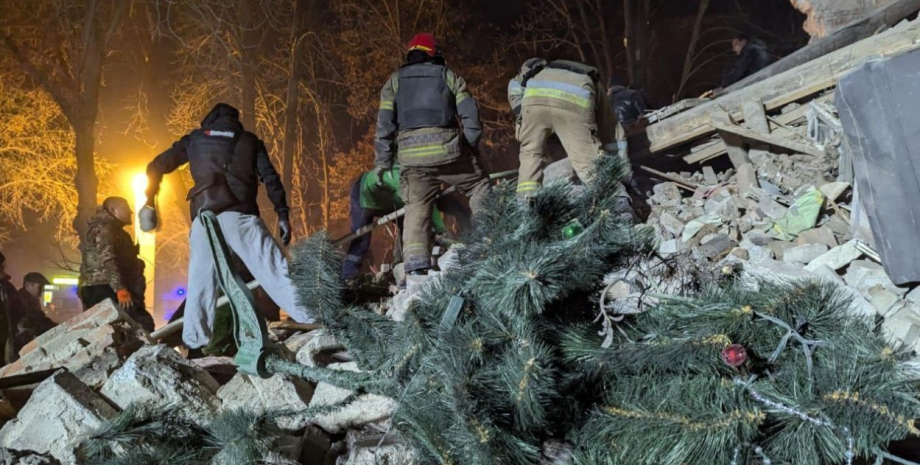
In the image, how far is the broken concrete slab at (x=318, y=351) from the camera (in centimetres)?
311

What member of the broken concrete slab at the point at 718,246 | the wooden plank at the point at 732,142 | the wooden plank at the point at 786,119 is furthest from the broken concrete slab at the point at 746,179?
the broken concrete slab at the point at 718,246

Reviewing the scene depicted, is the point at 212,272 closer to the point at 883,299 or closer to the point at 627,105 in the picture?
the point at 883,299

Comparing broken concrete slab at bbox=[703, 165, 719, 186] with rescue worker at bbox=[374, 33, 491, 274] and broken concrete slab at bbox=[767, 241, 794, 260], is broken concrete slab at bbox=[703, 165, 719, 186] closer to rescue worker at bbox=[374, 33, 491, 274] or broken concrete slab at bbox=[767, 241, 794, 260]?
broken concrete slab at bbox=[767, 241, 794, 260]

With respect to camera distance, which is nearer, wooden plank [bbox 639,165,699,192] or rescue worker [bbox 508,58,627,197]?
rescue worker [bbox 508,58,627,197]

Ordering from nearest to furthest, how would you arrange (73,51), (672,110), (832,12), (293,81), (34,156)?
(672,110), (832,12), (73,51), (293,81), (34,156)

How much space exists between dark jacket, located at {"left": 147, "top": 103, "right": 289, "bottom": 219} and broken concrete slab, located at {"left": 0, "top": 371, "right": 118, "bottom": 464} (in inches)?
78.5

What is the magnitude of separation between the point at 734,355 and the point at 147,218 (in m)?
4.17

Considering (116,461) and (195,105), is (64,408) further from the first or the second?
(195,105)

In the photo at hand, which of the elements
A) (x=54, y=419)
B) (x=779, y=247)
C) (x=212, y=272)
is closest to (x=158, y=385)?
(x=54, y=419)

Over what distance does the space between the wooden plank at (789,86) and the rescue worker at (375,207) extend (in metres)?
2.37

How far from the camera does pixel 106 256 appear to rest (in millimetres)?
5836

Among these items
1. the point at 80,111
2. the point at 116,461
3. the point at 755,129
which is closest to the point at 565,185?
the point at 116,461

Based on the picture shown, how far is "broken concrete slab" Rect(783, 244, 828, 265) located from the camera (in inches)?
179

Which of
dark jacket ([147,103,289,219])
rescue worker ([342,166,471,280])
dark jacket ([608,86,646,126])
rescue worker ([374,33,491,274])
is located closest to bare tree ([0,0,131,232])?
rescue worker ([342,166,471,280])
